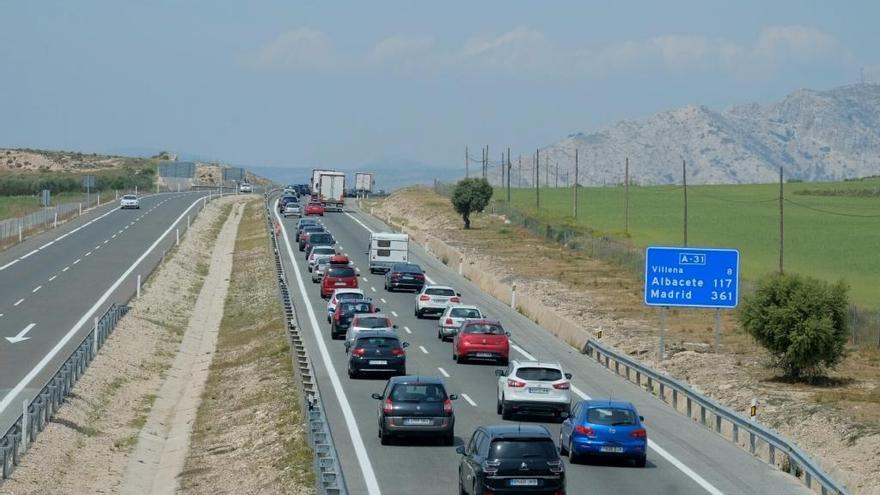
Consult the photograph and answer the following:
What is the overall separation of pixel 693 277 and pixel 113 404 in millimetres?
18441

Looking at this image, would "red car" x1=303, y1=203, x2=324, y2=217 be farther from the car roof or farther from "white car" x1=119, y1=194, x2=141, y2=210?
the car roof

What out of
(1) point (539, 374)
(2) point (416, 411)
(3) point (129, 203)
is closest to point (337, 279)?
(1) point (539, 374)

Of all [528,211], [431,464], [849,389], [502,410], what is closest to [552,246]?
[528,211]

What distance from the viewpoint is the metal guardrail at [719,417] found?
24125mm

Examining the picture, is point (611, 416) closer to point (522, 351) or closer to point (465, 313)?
point (522, 351)

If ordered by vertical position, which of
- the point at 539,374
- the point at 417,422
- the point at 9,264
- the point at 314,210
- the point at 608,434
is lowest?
the point at 9,264

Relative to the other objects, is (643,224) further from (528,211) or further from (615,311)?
(615,311)

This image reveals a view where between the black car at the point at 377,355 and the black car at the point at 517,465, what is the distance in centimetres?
1647

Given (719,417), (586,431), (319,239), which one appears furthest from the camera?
(319,239)

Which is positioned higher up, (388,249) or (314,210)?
(314,210)

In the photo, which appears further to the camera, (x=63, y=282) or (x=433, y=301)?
(x=63, y=282)

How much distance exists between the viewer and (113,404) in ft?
131

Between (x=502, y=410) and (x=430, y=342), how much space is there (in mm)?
16288

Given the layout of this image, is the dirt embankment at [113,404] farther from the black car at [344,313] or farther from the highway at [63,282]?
the black car at [344,313]
